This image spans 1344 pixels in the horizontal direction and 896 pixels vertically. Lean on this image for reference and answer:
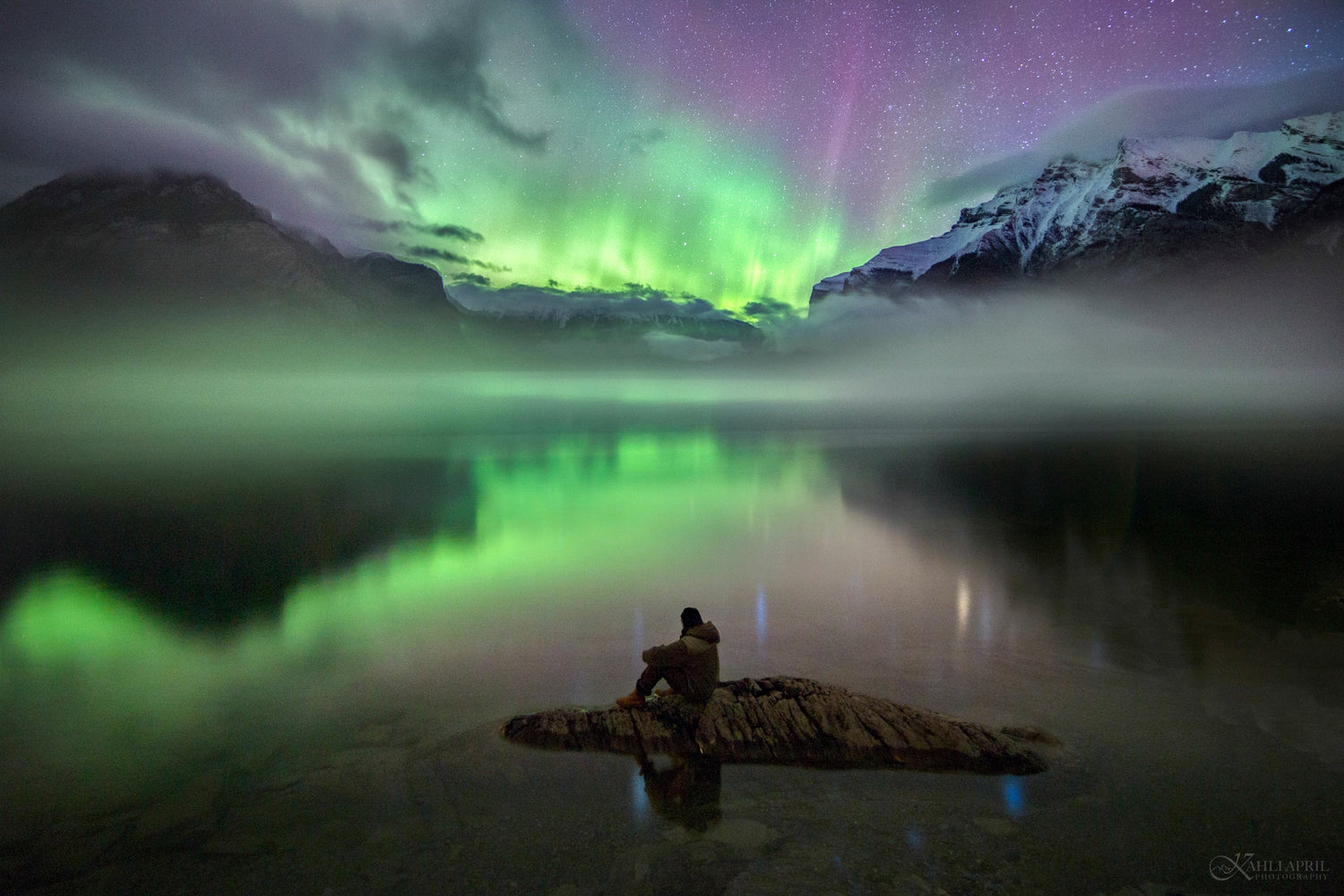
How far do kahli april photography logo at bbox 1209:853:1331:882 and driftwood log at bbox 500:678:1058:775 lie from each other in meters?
2.65

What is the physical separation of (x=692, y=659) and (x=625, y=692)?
472 centimetres

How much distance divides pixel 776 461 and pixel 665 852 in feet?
345

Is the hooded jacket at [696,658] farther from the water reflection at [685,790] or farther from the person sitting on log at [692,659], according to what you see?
the water reflection at [685,790]

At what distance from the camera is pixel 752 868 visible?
28.0ft

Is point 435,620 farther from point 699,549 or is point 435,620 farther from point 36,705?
point 699,549

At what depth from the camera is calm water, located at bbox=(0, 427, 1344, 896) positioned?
8.80m

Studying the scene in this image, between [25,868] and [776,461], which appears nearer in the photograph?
[25,868]

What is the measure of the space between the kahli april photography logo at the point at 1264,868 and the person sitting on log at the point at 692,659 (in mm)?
7208

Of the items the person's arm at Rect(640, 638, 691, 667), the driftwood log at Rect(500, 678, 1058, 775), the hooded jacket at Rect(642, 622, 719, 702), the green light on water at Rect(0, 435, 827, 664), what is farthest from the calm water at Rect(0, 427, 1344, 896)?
the person's arm at Rect(640, 638, 691, 667)

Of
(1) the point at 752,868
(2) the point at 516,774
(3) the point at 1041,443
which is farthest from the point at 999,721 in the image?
(3) the point at 1041,443

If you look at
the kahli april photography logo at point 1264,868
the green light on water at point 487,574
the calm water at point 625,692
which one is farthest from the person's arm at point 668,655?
the green light on water at point 487,574

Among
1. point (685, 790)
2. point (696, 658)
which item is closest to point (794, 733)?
Result: point (696, 658)

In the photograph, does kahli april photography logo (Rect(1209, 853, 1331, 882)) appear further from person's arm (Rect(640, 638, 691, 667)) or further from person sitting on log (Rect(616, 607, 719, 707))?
person's arm (Rect(640, 638, 691, 667))

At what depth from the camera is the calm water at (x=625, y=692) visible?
8797 millimetres
